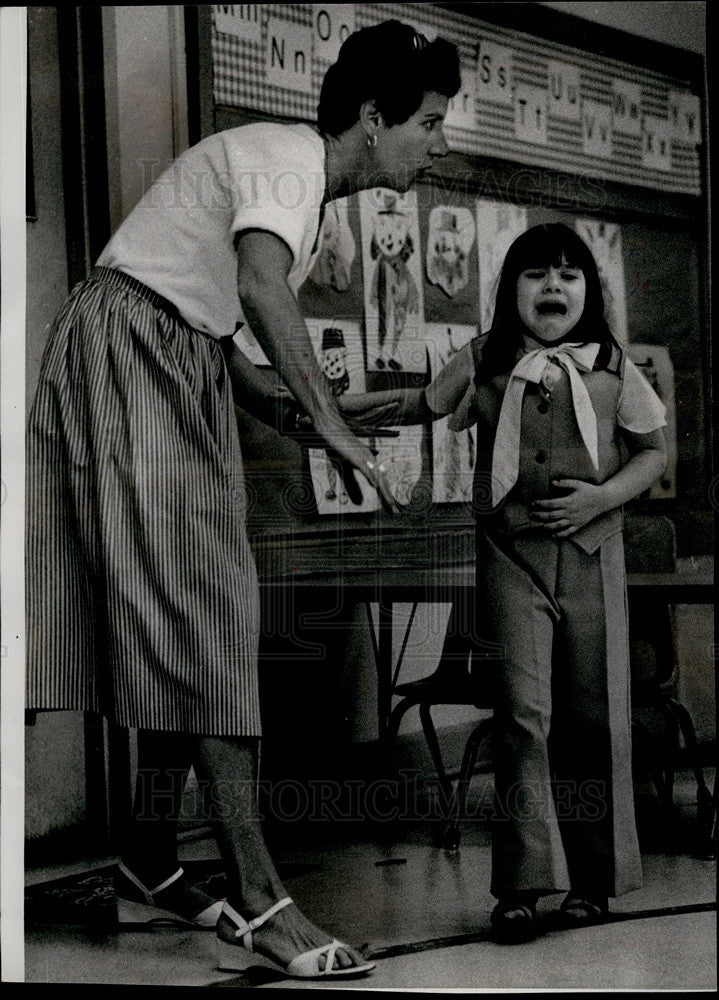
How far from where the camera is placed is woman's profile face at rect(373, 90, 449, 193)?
2.33m

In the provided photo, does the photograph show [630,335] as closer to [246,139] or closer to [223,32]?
[246,139]

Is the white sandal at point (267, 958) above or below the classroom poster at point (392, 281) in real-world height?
below

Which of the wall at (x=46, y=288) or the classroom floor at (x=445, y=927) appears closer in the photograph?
the classroom floor at (x=445, y=927)

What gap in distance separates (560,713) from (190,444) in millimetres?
979

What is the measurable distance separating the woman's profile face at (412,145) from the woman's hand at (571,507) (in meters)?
0.75

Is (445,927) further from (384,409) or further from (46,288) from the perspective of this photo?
(46,288)

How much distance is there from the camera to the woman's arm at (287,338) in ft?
7.52

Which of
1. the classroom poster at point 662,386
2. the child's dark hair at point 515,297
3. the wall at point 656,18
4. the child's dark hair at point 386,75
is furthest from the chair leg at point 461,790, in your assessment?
the wall at point 656,18

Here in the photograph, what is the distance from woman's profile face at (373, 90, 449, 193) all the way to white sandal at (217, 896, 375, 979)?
157cm

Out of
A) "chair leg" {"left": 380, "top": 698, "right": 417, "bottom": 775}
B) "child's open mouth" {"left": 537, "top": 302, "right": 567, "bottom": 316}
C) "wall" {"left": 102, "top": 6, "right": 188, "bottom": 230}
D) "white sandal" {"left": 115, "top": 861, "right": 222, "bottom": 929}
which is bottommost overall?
"white sandal" {"left": 115, "top": 861, "right": 222, "bottom": 929}

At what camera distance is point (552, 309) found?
7.55ft

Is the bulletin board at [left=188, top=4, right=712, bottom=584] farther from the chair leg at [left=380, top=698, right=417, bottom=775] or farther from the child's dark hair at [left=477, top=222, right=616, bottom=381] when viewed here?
the chair leg at [left=380, top=698, right=417, bottom=775]

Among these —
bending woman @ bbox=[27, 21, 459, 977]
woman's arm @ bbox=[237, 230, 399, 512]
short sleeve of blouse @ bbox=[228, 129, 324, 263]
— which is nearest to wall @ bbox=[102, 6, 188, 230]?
bending woman @ bbox=[27, 21, 459, 977]

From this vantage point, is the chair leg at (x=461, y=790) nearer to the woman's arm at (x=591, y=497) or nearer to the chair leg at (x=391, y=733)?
the chair leg at (x=391, y=733)
